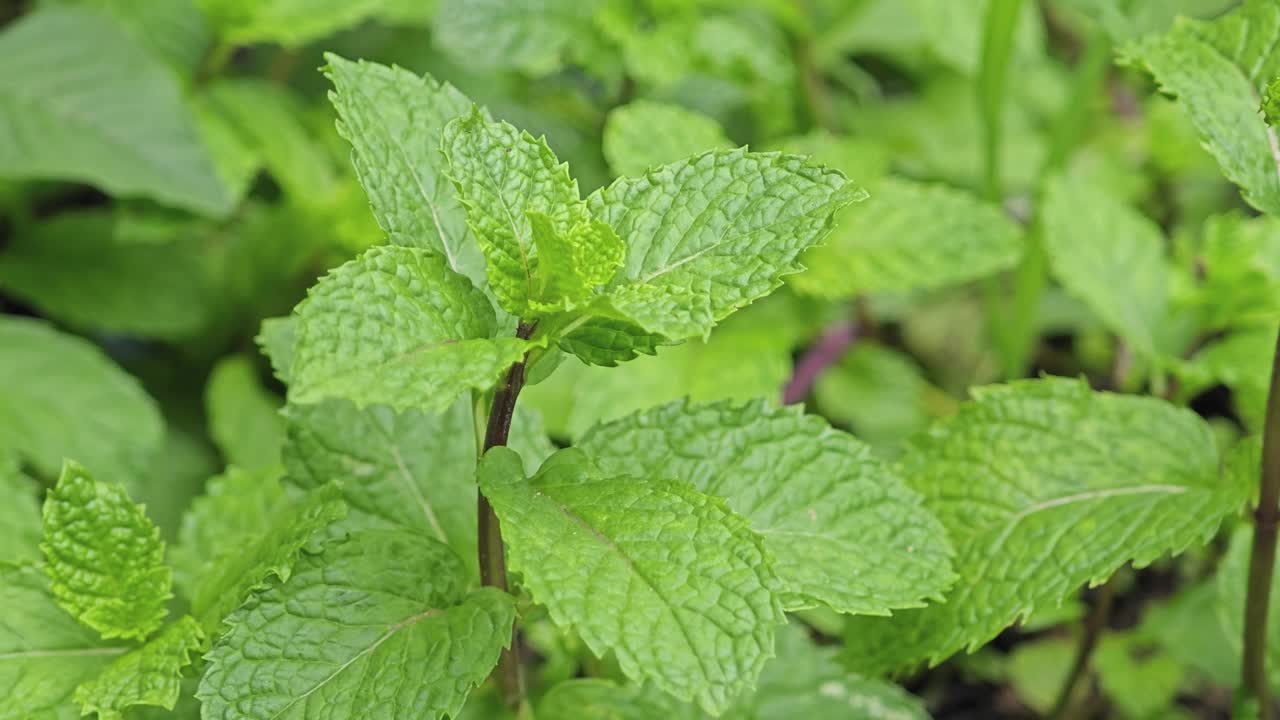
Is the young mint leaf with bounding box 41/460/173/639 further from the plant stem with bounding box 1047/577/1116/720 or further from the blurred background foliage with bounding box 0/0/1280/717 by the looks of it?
the plant stem with bounding box 1047/577/1116/720

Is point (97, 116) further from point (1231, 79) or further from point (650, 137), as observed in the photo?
point (1231, 79)

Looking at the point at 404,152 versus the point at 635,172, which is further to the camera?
the point at 635,172

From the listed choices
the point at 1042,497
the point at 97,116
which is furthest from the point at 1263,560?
the point at 97,116

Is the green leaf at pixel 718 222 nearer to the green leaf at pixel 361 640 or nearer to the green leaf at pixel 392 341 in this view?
the green leaf at pixel 392 341

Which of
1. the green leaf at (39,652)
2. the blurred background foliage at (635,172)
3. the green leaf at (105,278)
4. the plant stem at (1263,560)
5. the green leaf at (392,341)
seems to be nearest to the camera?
the green leaf at (392,341)

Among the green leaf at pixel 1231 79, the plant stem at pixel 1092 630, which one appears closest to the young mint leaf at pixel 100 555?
the green leaf at pixel 1231 79

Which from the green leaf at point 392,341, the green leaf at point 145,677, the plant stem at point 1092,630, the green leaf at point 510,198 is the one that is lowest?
the plant stem at point 1092,630

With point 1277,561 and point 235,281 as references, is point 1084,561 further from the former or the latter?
point 235,281
